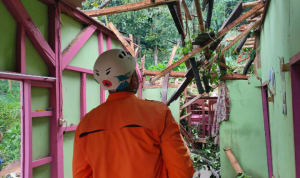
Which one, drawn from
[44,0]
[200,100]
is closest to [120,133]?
[44,0]

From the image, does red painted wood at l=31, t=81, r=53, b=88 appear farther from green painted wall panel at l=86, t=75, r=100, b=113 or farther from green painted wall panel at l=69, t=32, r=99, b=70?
green painted wall panel at l=86, t=75, r=100, b=113

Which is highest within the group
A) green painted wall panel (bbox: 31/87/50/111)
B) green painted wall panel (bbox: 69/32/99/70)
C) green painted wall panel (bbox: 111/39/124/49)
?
green painted wall panel (bbox: 111/39/124/49)

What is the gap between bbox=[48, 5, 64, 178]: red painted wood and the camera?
3211 mm

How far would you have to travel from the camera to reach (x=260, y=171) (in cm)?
561

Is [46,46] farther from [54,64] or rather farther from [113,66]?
[113,66]

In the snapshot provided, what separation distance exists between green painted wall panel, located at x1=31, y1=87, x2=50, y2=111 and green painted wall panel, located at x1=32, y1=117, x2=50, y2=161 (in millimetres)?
157

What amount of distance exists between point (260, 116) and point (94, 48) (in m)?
4.16

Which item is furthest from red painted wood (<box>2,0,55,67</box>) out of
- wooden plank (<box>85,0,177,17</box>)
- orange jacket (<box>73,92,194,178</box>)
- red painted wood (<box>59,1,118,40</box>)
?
orange jacket (<box>73,92,194,178</box>)

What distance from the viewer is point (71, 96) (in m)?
3.91

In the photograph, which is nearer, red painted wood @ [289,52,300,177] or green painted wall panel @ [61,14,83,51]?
red painted wood @ [289,52,300,177]

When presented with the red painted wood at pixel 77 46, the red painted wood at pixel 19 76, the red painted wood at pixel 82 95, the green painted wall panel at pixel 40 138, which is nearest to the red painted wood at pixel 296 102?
the red painted wood at pixel 19 76

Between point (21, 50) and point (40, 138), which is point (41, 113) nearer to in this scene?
point (40, 138)

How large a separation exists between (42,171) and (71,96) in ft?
4.16

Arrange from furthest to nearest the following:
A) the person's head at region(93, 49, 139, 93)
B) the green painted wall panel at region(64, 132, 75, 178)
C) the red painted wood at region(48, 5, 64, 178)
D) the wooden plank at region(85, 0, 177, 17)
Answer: the green painted wall panel at region(64, 132, 75, 178) → the wooden plank at region(85, 0, 177, 17) → the red painted wood at region(48, 5, 64, 178) → the person's head at region(93, 49, 139, 93)
